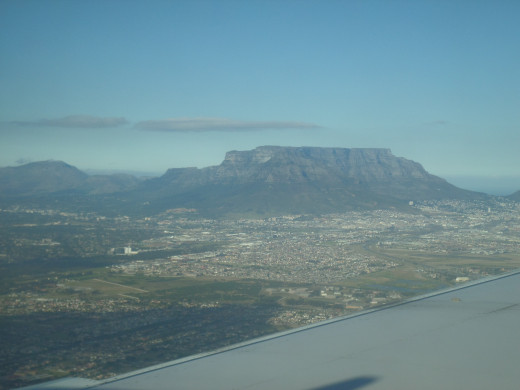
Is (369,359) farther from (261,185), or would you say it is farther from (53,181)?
(53,181)

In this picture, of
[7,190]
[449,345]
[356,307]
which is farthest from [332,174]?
[449,345]

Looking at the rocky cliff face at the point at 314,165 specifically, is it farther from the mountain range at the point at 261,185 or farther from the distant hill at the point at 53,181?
the distant hill at the point at 53,181

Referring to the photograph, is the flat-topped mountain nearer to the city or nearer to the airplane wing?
the city

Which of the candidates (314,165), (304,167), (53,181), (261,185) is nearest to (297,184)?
(261,185)

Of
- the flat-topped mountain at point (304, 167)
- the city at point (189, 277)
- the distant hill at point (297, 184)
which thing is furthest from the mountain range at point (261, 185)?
the city at point (189, 277)

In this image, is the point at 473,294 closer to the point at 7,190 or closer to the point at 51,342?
the point at 51,342

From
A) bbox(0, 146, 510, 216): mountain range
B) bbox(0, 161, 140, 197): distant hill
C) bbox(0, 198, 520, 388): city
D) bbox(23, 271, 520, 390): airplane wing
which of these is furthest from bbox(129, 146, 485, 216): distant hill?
bbox(23, 271, 520, 390): airplane wing

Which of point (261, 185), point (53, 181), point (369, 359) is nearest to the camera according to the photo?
point (369, 359)
